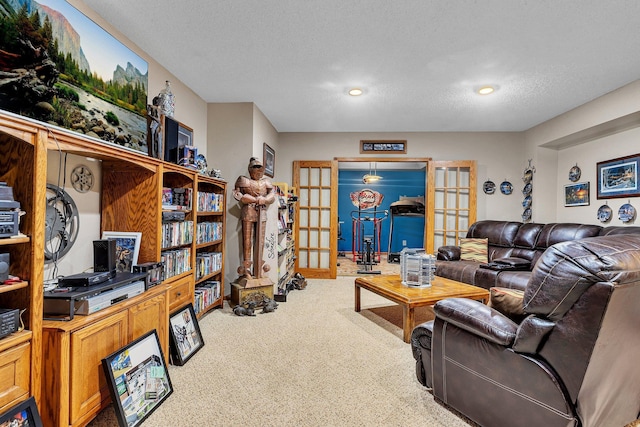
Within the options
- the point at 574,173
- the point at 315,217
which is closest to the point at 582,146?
the point at 574,173

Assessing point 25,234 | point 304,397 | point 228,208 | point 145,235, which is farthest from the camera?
point 228,208

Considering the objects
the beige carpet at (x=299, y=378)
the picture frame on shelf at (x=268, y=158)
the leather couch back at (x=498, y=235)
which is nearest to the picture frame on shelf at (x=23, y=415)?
the beige carpet at (x=299, y=378)

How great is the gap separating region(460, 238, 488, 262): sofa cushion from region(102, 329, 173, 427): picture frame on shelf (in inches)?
155

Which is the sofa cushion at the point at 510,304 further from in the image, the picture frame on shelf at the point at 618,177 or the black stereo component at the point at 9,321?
the picture frame on shelf at the point at 618,177

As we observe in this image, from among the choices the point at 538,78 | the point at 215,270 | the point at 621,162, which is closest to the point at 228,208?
the point at 215,270

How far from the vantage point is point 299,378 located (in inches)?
80.5

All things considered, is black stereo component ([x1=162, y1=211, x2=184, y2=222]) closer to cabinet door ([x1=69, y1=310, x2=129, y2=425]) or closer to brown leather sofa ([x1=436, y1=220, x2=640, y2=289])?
cabinet door ([x1=69, y1=310, x2=129, y2=425])

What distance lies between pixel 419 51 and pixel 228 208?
274cm

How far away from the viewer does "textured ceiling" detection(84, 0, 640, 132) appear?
205 centimetres

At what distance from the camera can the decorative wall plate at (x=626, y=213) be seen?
3.42 metres

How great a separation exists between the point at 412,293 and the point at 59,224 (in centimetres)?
269

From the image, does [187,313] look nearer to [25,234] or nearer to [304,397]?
[304,397]

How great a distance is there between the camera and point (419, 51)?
2.56 metres

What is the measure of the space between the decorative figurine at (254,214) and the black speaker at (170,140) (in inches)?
35.0
